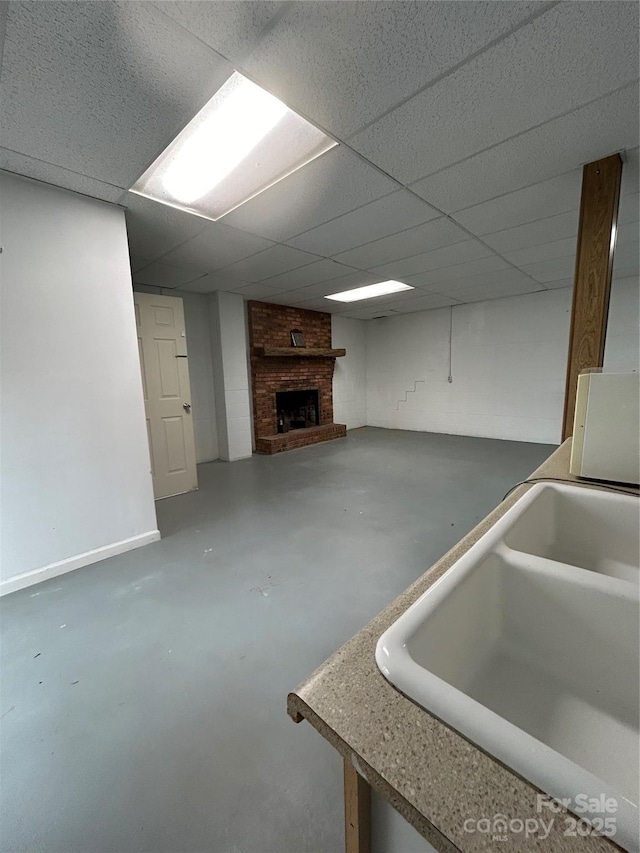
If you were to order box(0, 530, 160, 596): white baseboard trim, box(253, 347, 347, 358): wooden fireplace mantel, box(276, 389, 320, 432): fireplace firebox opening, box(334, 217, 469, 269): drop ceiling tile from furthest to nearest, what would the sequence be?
box(276, 389, 320, 432): fireplace firebox opening < box(253, 347, 347, 358): wooden fireplace mantel < box(334, 217, 469, 269): drop ceiling tile < box(0, 530, 160, 596): white baseboard trim

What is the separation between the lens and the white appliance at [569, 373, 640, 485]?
4.07 ft

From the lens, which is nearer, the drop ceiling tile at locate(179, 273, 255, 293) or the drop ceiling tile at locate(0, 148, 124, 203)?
the drop ceiling tile at locate(0, 148, 124, 203)

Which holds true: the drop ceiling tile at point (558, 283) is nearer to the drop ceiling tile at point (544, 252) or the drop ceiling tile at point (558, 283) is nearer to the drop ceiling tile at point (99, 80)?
the drop ceiling tile at point (544, 252)

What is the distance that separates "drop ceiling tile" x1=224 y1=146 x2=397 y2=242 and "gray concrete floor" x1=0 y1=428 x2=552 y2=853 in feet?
8.02

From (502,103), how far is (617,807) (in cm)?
224

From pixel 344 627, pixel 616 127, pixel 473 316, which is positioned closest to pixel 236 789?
pixel 344 627

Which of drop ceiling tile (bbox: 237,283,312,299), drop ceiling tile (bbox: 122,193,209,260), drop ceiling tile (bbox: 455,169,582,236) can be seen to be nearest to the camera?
drop ceiling tile (bbox: 455,169,582,236)

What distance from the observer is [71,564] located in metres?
2.31

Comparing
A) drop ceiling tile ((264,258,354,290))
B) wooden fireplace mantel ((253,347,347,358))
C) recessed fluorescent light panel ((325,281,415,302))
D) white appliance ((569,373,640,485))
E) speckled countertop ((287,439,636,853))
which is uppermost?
recessed fluorescent light panel ((325,281,415,302))

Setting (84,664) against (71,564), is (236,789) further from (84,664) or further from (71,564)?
(71,564)

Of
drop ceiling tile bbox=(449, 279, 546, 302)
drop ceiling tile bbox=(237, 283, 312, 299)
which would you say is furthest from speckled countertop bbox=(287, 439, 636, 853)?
drop ceiling tile bbox=(449, 279, 546, 302)

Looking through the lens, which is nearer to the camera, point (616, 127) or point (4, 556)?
point (616, 127)

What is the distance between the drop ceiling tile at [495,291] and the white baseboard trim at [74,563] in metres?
5.14

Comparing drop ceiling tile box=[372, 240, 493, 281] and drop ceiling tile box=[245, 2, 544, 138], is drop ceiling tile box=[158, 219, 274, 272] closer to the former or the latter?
drop ceiling tile box=[245, 2, 544, 138]
